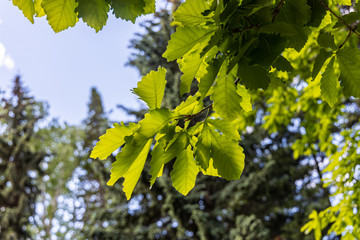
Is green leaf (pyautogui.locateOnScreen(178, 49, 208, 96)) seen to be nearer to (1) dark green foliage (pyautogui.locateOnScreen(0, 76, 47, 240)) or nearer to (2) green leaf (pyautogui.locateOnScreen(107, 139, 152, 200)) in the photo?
(2) green leaf (pyautogui.locateOnScreen(107, 139, 152, 200))

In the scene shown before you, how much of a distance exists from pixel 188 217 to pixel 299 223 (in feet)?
16.4

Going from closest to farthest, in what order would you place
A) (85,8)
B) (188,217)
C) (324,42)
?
(85,8), (324,42), (188,217)

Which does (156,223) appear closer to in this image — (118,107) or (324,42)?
(118,107)

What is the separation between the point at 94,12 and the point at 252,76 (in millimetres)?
404

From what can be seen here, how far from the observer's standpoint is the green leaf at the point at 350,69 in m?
0.87

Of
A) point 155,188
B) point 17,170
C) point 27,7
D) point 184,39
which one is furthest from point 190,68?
point 17,170

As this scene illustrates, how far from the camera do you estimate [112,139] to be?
2.70 ft

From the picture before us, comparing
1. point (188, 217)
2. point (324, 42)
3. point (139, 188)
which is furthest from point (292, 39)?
point (139, 188)

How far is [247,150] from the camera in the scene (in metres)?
10.1

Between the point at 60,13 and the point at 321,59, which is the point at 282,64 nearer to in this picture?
the point at 321,59

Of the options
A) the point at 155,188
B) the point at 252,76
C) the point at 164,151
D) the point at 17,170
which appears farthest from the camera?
the point at 17,170

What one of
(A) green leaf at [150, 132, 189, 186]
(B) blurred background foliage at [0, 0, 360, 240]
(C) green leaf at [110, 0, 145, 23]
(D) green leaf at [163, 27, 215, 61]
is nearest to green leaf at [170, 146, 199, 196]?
(A) green leaf at [150, 132, 189, 186]

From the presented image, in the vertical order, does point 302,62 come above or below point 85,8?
above

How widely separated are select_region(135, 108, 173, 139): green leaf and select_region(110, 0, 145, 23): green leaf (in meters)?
0.23
